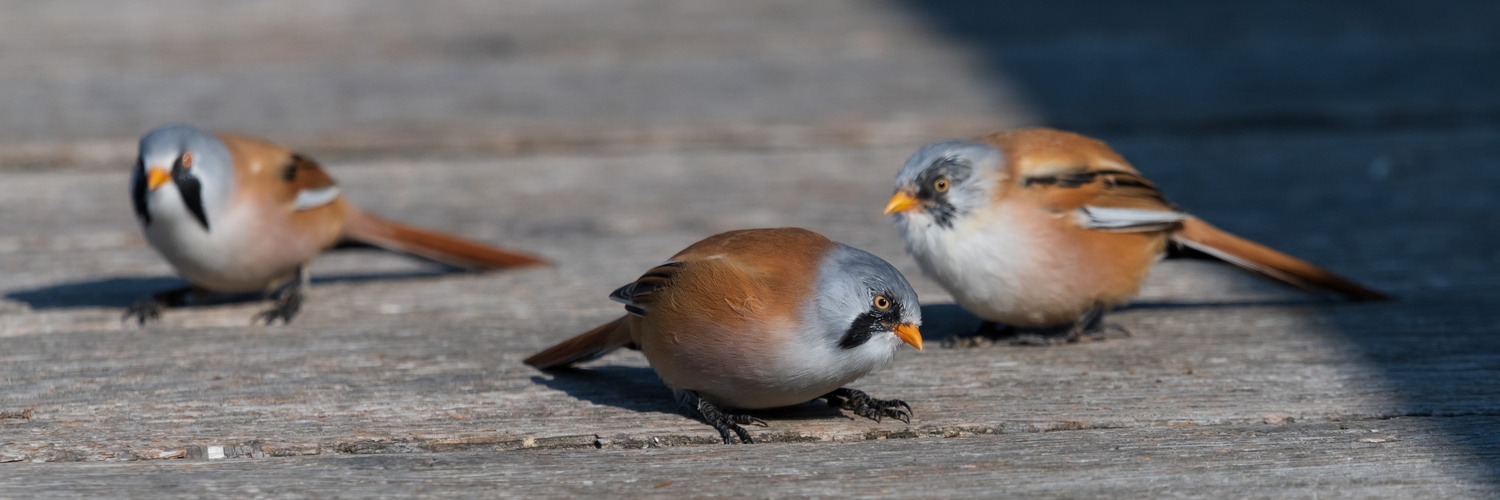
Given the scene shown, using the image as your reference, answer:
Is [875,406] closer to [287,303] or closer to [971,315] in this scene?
[971,315]

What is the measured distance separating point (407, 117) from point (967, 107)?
2.32 meters

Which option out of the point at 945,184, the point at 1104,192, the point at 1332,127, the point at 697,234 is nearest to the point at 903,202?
the point at 945,184

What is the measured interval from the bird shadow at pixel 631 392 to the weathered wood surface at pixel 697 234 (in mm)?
16

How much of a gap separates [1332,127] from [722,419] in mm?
3654

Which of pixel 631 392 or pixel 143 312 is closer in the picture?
pixel 631 392

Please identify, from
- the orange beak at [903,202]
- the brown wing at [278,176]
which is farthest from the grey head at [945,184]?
the brown wing at [278,176]

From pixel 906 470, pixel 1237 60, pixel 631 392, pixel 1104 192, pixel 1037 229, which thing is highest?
pixel 1237 60

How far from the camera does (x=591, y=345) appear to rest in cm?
267

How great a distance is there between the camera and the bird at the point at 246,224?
3.29 metres

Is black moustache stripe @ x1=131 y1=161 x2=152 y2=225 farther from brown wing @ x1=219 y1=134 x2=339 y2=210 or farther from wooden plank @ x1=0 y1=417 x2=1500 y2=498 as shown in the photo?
wooden plank @ x1=0 y1=417 x2=1500 y2=498

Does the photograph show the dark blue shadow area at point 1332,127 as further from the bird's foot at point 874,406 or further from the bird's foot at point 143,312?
the bird's foot at point 143,312

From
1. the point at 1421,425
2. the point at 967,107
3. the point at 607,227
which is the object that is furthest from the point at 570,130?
the point at 1421,425

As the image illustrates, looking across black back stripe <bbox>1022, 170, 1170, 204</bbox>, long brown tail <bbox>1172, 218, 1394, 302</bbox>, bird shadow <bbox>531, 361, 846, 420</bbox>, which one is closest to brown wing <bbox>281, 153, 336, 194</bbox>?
bird shadow <bbox>531, 361, 846, 420</bbox>

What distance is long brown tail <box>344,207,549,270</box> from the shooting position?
366 centimetres
